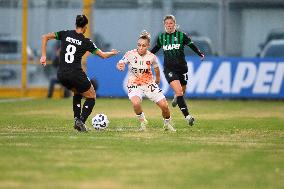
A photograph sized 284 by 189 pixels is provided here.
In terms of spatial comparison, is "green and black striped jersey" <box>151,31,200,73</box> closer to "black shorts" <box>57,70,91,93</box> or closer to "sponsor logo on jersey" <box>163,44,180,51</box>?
"sponsor logo on jersey" <box>163,44,180,51</box>

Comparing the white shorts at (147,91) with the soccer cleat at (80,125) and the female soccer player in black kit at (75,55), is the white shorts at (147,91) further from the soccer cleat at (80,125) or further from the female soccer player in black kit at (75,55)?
the soccer cleat at (80,125)

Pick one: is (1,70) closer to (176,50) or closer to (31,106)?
(31,106)

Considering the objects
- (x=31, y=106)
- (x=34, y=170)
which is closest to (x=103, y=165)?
(x=34, y=170)

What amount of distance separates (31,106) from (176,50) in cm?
856

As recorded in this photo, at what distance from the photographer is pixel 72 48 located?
17141 mm

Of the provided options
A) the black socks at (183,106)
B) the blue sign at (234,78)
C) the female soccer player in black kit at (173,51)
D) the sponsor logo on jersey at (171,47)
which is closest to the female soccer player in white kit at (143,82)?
the black socks at (183,106)

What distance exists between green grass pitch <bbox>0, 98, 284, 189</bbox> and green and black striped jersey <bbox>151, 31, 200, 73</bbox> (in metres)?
1.27

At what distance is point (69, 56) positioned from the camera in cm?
1717

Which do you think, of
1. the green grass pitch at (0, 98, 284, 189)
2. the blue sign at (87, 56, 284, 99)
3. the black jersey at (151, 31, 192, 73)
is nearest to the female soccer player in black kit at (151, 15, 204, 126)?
the black jersey at (151, 31, 192, 73)

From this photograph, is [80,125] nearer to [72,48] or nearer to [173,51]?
[72,48]

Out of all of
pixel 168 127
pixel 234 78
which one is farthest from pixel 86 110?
pixel 234 78

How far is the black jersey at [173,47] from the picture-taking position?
1975cm

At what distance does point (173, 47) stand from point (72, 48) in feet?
11.1

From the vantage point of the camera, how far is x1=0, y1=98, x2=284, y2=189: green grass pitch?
1061 centimetres
